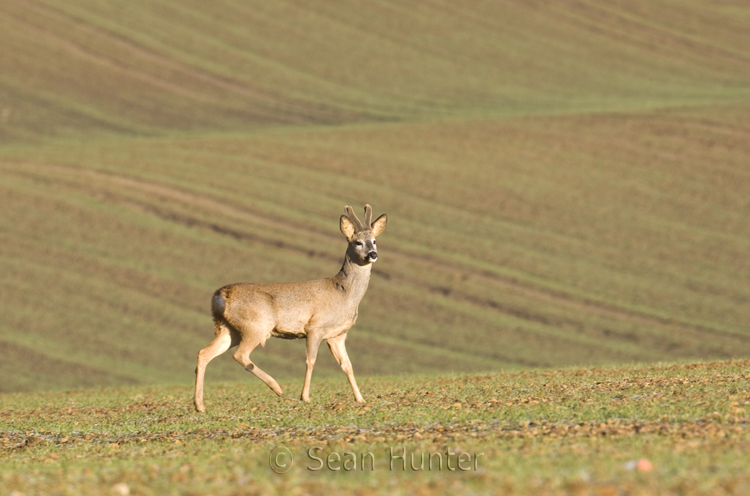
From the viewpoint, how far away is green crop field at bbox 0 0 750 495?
42.0 ft

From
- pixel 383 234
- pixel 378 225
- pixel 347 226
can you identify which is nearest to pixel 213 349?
pixel 347 226

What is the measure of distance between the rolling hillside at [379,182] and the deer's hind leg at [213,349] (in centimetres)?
1900

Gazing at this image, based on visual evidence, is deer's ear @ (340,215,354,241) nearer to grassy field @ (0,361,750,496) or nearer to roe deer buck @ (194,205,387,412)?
roe deer buck @ (194,205,387,412)

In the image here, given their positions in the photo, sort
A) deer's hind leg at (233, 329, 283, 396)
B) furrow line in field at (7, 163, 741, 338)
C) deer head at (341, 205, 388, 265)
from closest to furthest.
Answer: deer's hind leg at (233, 329, 283, 396), deer head at (341, 205, 388, 265), furrow line in field at (7, 163, 741, 338)

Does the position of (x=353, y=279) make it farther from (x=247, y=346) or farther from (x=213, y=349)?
(x=213, y=349)

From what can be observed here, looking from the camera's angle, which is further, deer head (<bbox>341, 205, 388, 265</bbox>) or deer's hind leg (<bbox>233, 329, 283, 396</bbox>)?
deer head (<bbox>341, 205, 388, 265</bbox>)

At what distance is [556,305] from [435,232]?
7940 millimetres

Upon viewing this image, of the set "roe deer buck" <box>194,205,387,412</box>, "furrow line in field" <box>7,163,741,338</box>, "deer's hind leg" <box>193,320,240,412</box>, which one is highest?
"roe deer buck" <box>194,205,387,412</box>

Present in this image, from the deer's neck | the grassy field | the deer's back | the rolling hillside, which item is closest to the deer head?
the deer's neck

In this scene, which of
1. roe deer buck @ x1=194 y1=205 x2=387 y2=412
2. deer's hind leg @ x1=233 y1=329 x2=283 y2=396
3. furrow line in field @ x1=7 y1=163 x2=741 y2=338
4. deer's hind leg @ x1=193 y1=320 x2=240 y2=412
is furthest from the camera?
furrow line in field @ x1=7 y1=163 x2=741 y2=338

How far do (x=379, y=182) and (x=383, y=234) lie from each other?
18.8 feet

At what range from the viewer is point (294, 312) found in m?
16.5

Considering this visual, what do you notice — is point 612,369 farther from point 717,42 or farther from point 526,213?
point 717,42

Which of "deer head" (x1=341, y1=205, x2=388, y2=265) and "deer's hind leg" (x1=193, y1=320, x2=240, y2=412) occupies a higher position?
"deer head" (x1=341, y1=205, x2=388, y2=265)
